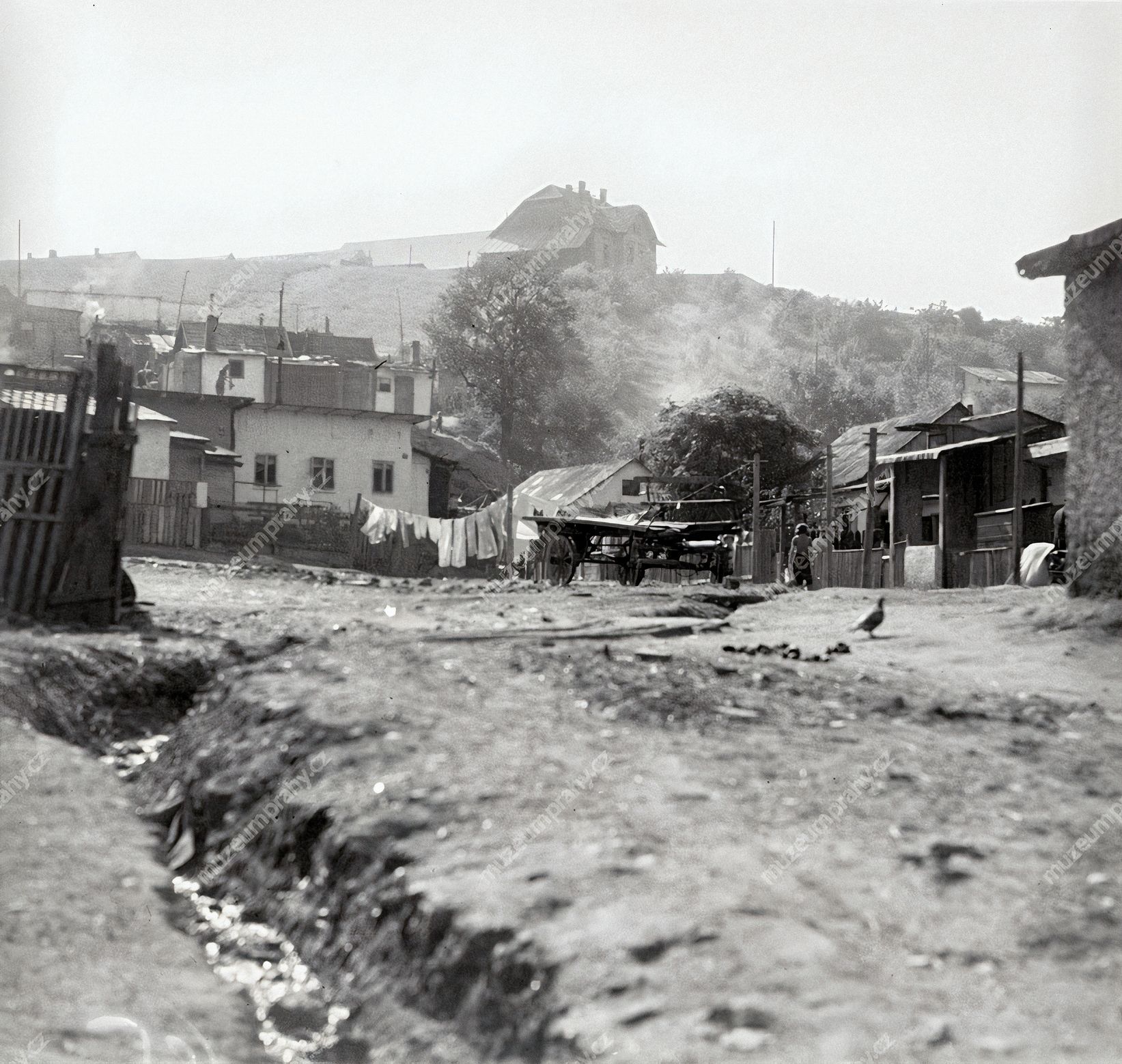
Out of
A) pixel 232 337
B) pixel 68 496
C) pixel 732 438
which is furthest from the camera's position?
pixel 232 337

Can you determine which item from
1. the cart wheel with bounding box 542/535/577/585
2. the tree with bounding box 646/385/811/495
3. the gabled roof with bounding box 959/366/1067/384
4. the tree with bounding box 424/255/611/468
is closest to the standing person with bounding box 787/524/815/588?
the cart wheel with bounding box 542/535/577/585

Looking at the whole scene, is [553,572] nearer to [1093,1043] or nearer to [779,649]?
[779,649]

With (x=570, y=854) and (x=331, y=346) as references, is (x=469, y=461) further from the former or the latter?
(x=570, y=854)

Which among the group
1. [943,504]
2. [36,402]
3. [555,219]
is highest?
[555,219]

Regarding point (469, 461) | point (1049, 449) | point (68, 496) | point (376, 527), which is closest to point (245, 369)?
point (469, 461)

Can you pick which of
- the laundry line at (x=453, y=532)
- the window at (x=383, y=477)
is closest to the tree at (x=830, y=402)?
the window at (x=383, y=477)

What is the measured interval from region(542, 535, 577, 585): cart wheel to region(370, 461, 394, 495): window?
20.0m

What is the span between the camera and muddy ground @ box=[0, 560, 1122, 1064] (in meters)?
3.03

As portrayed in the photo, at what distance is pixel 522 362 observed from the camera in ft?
184

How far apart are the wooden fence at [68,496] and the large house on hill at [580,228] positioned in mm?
86623

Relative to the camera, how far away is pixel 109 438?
9.81 meters

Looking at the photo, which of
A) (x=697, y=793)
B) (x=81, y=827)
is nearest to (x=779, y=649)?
(x=697, y=793)

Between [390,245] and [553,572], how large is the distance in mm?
114676

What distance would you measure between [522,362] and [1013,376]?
23.2 meters
